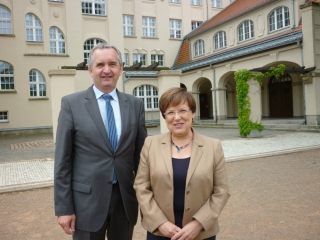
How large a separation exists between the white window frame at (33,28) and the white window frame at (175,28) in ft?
41.3

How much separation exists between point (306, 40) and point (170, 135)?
55.1 feet

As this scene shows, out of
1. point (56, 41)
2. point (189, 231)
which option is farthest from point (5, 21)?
point (189, 231)

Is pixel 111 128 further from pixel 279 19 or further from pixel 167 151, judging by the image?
pixel 279 19

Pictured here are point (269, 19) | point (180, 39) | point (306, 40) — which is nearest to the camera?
point (306, 40)

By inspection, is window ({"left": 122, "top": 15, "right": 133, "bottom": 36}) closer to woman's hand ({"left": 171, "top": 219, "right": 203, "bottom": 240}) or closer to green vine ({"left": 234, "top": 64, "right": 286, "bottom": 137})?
green vine ({"left": 234, "top": 64, "right": 286, "bottom": 137})

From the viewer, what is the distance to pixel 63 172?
2.26 metres

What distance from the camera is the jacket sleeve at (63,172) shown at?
2244 mm

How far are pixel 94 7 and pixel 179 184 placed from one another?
2656cm

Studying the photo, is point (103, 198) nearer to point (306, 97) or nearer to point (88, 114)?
point (88, 114)

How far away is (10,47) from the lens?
23328mm

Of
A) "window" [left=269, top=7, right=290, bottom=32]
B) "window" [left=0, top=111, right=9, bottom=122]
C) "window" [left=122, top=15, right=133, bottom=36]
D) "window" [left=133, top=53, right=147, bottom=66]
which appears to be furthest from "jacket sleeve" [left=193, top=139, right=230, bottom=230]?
"window" [left=122, top=15, right=133, bottom=36]

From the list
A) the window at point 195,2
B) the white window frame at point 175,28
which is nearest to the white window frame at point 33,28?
the white window frame at point 175,28

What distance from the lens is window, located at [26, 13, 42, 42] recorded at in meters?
24.0

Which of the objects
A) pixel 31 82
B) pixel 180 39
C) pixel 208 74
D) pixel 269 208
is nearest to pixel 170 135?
pixel 269 208
